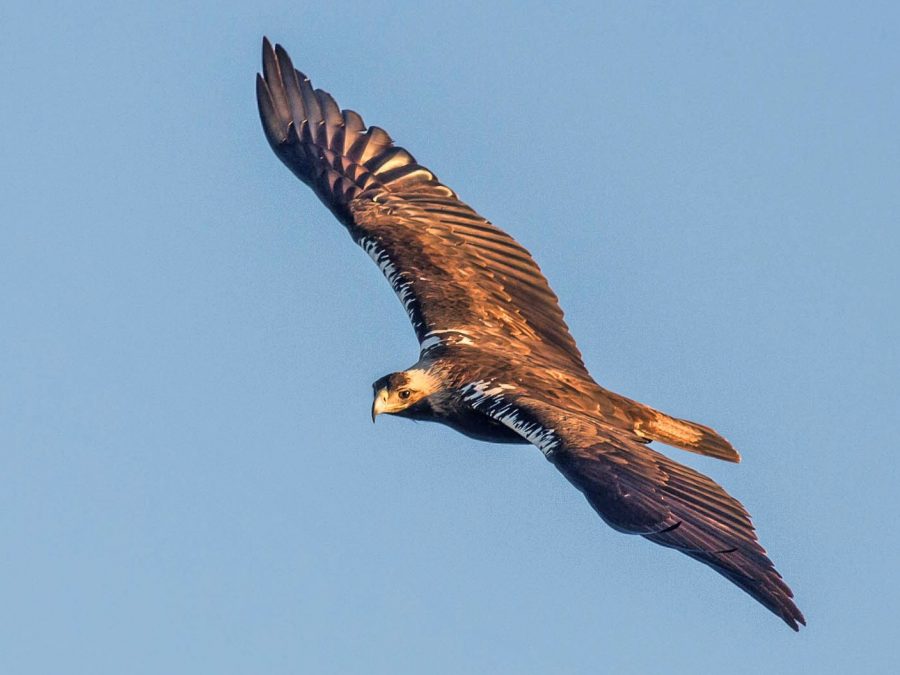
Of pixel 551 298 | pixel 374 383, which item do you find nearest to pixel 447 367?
pixel 374 383

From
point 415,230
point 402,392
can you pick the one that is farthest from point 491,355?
point 415,230

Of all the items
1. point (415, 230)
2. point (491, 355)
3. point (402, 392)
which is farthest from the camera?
point (415, 230)

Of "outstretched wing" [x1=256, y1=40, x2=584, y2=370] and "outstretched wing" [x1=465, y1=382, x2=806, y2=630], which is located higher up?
"outstretched wing" [x1=256, y1=40, x2=584, y2=370]

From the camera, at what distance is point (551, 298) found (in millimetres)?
17797

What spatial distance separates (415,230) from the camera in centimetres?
1816

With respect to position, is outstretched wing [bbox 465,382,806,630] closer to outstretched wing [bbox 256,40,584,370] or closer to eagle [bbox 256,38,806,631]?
eagle [bbox 256,38,806,631]

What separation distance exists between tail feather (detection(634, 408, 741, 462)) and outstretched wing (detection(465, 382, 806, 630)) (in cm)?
123

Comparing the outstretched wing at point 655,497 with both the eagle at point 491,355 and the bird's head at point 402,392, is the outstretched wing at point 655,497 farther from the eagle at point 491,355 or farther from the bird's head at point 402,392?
the bird's head at point 402,392

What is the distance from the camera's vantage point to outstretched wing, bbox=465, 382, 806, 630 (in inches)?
520

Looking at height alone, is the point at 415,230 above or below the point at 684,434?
above

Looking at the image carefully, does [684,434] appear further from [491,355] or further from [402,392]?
[402,392]

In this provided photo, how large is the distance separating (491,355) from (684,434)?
6.12ft

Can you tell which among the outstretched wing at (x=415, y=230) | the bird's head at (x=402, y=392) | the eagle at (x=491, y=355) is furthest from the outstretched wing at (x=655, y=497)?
the outstretched wing at (x=415, y=230)

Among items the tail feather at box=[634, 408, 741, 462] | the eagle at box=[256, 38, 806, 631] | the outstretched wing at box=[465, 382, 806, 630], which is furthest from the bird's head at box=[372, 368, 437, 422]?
the tail feather at box=[634, 408, 741, 462]
